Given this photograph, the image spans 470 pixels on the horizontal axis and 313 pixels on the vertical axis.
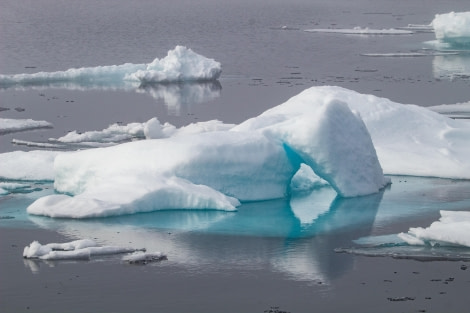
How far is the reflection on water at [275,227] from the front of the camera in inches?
580

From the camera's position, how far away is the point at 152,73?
3250cm

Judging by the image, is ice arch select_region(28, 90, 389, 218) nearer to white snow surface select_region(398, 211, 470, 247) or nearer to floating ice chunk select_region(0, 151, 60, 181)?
floating ice chunk select_region(0, 151, 60, 181)

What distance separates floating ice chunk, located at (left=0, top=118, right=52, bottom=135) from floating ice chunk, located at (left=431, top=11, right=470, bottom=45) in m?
20.6

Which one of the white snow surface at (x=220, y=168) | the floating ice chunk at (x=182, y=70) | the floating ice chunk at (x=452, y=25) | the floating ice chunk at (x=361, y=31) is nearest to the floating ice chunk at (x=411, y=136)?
the white snow surface at (x=220, y=168)

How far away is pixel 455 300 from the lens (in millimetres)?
13117

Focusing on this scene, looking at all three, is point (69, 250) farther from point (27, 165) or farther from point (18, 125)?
point (18, 125)

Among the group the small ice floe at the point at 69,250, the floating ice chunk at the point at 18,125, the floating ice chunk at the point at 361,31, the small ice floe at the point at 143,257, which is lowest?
the small ice floe at the point at 143,257

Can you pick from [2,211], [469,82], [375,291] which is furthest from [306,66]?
[375,291]

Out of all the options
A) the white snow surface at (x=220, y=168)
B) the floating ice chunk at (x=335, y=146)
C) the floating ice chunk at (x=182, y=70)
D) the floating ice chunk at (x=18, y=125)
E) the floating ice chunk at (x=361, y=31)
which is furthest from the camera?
the floating ice chunk at (x=361, y=31)

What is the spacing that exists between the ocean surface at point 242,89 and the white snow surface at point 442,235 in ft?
0.69

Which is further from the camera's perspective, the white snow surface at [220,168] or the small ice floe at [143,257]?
the white snow surface at [220,168]

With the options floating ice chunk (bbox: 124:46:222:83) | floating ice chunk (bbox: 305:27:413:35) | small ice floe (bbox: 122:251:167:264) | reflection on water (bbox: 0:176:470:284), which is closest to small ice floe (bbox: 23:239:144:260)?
Answer: small ice floe (bbox: 122:251:167:264)

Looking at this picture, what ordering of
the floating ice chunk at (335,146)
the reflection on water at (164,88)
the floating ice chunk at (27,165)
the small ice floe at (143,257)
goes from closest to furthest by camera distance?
the small ice floe at (143,257), the floating ice chunk at (335,146), the floating ice chunk at (27,165), the reflection on water at (164,88)

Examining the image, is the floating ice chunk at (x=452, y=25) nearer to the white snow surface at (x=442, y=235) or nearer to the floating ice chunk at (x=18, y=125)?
the floating ice chunk at (x=18, y=125)
